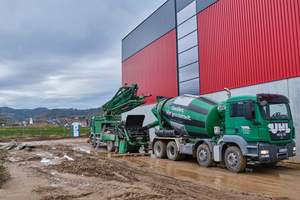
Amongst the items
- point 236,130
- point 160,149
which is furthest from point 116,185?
point 160,149

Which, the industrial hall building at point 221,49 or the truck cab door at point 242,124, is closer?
the truck cab door at point 242,124

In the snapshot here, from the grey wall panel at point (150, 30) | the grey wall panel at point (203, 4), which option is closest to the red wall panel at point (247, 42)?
the grey wall panel at point (203, 4)

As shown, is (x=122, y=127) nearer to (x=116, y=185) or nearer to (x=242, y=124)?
(x=242, y=124)

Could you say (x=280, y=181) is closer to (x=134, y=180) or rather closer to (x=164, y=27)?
(x=134, y=180)

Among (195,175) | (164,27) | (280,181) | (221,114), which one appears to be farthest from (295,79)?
(164,27)

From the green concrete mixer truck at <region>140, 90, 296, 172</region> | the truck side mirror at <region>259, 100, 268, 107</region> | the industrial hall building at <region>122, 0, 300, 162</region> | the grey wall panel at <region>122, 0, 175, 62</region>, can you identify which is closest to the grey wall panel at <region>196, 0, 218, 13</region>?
the industrial hall building at <region>122, 0, 300, 162</region>

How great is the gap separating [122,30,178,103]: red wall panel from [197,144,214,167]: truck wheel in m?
8.66

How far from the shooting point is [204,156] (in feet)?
33.8

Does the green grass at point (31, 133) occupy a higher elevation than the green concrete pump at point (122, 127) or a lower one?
lower

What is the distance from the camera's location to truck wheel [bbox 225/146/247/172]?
8656mm

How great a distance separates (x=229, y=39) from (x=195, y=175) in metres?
9.06

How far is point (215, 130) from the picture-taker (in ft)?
33.1

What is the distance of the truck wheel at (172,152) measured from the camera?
12.0 meters

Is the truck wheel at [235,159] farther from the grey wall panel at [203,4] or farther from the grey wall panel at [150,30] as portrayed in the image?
the grey wall panel at [150,30]
